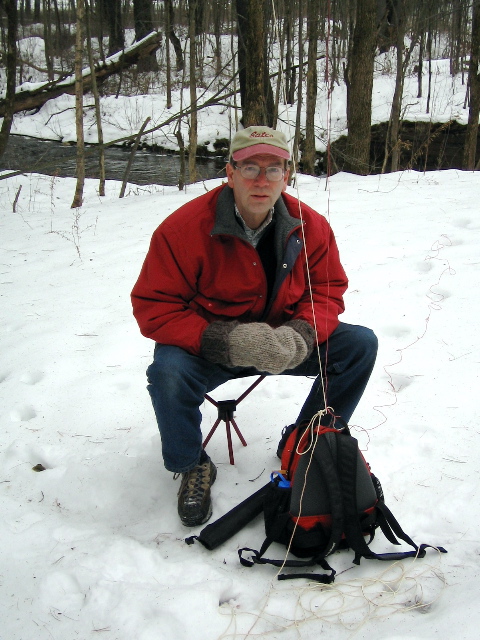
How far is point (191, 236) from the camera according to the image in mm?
2080

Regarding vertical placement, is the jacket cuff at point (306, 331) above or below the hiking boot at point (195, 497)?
above

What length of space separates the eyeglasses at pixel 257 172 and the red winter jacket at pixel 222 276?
13cm

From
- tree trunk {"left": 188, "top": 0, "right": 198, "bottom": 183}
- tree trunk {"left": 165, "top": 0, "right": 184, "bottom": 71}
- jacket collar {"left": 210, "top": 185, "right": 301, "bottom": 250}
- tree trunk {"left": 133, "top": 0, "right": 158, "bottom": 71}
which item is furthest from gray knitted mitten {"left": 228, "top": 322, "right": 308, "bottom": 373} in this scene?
tree trunk {"left": 133, "top": 0, "right": 158, "bottom": 71}

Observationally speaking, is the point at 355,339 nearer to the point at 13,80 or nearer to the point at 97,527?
the point at 97,527

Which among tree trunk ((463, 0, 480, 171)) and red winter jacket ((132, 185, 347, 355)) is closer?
red winter jacket ((132, 185, 347, 355))

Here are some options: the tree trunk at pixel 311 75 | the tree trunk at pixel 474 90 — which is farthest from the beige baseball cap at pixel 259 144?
the tree trunk at pixel 474 90

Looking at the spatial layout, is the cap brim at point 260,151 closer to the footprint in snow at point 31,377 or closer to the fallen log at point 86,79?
the footprint in snow at point 31,377

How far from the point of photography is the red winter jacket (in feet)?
6.68

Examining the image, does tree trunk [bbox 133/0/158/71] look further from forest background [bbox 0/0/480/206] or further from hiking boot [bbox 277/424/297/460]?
hiking boot [bbox 277/424/297/460]

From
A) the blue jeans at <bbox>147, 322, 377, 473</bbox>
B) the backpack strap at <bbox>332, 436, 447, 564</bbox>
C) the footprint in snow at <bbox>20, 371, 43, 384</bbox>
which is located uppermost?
the blue jeans at <bbox>147, 322, 377, 473</bbox>

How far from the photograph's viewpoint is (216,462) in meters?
2.44

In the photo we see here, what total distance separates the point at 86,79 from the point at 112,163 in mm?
4961

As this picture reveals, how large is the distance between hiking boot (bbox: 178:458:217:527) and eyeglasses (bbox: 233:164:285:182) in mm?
1209

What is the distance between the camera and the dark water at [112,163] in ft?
37.9
